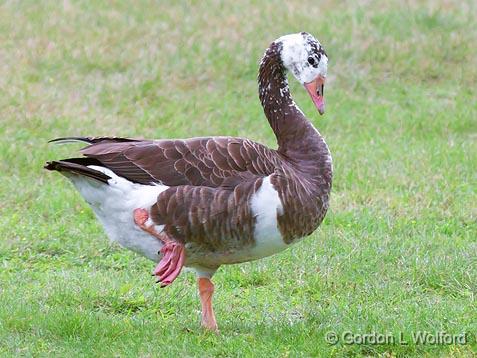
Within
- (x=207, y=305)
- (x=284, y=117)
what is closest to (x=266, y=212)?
(x=207, y=305)

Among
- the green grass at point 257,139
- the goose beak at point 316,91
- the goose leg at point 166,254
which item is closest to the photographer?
the goose leg at point 166,254

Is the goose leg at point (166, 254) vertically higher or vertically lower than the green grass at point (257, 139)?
higher

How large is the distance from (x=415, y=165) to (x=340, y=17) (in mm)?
4816

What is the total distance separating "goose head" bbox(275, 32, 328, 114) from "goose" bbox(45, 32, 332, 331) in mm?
632

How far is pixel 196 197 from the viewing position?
6102 millimetres

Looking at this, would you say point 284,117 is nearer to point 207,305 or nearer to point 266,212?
point 266,212

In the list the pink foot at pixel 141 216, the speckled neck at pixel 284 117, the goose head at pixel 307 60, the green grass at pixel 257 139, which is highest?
the goose head at pixel 307 60

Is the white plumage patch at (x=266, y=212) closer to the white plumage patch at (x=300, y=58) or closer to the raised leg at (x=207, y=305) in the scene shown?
the raised leg at (x=207, y=305)

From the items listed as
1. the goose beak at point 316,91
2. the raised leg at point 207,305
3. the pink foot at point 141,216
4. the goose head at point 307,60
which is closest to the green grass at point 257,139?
the raised leg at point 207,305

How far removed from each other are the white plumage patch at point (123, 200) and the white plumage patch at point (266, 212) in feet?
1.91

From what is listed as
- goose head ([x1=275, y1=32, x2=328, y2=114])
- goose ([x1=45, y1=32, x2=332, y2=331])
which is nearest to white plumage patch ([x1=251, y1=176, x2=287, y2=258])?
goose ([x1=45, y1=32, x2=332, y2=331])

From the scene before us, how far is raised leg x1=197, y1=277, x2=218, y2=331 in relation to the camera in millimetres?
6508

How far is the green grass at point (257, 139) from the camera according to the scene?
6465mm

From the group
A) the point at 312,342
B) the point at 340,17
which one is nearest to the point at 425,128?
the point at 340,17
